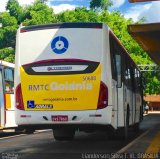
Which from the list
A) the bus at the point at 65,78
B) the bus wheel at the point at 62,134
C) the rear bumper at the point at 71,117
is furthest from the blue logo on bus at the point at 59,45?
the bus wheel at the point at 62,134

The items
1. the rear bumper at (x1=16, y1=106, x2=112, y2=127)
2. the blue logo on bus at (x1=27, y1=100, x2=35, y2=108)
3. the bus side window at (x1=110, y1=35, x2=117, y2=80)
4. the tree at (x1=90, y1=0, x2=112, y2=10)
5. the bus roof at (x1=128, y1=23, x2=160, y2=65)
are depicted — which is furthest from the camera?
the tree at (x1=90, y1=0, x2=112, y2=10)

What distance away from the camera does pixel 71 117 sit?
513 inches

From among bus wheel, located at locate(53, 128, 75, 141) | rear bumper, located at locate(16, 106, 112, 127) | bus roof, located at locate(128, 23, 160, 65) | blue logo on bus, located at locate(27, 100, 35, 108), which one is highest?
bus roof, located at locate(128, 23, 160, 65)

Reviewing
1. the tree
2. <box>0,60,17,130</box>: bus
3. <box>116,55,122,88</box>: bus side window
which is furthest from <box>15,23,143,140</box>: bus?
the tree

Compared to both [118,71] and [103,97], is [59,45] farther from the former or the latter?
[118,71]

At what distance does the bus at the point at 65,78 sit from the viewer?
13078 millimetres

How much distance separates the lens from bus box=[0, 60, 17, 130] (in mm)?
21047

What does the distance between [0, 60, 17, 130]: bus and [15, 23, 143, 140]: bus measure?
7.55m

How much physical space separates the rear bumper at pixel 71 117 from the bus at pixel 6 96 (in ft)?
Answer: 25.6

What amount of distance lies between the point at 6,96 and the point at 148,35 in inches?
340

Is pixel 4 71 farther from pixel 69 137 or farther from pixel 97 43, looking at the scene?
pixel 97 43

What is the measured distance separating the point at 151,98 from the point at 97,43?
10480 centimetres

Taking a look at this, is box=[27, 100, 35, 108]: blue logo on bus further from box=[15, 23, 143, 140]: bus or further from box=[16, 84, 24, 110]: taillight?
box=[16, 84, 24, 110]: taillight

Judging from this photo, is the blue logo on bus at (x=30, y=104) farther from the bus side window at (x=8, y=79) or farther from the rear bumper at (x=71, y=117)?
the bus side window at (x=8, y=79)
